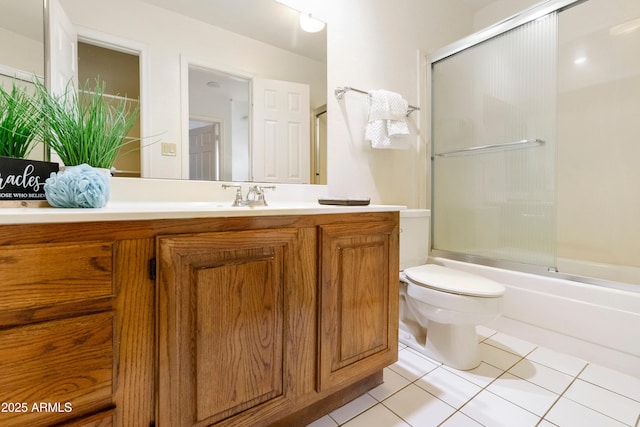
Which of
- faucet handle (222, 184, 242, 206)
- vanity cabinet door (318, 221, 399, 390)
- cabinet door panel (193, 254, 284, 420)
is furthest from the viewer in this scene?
faucet handle (222, 184, 242, 206)

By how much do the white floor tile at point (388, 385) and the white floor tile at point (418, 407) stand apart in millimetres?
24

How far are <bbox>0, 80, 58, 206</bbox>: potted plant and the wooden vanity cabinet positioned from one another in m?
0.30

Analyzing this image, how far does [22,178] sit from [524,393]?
1.87 metres

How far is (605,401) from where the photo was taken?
45.3 inches

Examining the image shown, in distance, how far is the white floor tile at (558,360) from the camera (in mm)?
1373

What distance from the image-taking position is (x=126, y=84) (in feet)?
3.70

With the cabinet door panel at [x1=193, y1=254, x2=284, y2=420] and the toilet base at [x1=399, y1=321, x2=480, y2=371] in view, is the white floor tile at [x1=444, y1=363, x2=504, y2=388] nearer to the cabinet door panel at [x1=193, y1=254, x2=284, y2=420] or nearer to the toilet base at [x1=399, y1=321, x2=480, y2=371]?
the toilet base at [x1=399, y1=321, x2=480, y2=371]

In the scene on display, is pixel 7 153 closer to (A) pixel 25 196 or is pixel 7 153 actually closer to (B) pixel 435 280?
(A) pixel 25 196

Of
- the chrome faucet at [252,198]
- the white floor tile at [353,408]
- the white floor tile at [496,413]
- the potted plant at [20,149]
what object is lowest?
the white floor tile at [353,408]

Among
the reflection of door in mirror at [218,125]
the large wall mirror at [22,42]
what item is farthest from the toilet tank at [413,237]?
the large wall mirror at [22,42]

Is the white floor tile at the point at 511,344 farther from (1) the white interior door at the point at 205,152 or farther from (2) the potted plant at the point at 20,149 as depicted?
(2) the potted plant at the point at 20,149

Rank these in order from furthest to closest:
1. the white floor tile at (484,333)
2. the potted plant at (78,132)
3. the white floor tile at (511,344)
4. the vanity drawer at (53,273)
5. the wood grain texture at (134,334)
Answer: the white floor tile at (484,333) → the white floor tile at (511,344) → the potted plant at (78,132) → the wood grain texture at (134,334) → the vanity drawer at (53,273)

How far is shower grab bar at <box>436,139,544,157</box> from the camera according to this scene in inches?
71.9

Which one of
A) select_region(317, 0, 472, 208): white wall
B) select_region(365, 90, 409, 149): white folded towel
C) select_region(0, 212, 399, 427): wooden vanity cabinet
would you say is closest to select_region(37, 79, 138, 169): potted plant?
select_region(0, 212, 399, 427): wooden vanity cabinet
